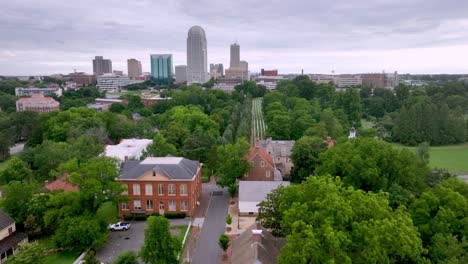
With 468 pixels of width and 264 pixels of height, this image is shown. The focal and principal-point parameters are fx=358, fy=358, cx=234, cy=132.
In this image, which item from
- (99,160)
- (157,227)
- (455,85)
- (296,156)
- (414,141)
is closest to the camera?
(157,227)

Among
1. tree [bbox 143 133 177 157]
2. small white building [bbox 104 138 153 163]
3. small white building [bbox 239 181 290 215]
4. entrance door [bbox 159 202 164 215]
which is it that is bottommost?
entrance door [bbox 159 202 164 215]

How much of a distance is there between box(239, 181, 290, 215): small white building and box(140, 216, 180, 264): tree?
13.0m

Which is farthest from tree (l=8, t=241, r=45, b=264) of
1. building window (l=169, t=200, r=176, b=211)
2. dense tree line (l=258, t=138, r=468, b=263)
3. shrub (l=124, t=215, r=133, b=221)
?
dense tree line (l=258, t=138, r=468, b=263)

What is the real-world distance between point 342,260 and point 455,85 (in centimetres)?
10898

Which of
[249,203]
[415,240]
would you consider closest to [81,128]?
[249,203]

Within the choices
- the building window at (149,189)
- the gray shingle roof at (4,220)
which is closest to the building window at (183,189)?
the building window at (149,189)

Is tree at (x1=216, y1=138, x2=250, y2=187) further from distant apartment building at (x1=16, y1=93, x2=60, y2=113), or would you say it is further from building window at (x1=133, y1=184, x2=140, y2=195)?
distant apartment building at (x1=16, y1=93, x2=60, y2=113)

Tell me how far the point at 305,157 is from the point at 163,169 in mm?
16481

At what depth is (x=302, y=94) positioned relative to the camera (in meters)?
111

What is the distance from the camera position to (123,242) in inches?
1137

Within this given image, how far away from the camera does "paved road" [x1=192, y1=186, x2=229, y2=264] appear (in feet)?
85.9

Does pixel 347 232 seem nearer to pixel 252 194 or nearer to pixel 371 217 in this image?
pixel 371 217

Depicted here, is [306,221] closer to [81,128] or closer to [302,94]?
[81,128]

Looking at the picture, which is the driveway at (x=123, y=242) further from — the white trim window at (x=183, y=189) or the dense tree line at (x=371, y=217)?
the dense tree line at (x=371, y=217)
